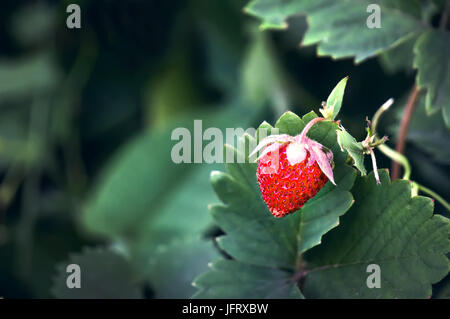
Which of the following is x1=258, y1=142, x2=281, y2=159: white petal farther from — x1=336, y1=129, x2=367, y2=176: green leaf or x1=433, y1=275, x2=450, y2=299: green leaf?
x1=433, y1=275, x2=450, y2=299: green leaf

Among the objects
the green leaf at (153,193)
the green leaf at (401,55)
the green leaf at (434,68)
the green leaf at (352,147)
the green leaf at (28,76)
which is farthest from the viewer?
the green leaf at (28,76)

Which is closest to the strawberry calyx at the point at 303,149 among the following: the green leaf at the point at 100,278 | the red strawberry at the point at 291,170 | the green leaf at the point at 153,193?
the red strawberry at the point at 291,170

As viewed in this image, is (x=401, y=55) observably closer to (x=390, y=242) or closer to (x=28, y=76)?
(x=390, y=242)

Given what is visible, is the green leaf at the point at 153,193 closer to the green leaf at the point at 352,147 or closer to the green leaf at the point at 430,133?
the green leaf at the point at 430,133

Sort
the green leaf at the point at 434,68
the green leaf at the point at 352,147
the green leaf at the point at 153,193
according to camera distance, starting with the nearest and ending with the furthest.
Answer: the green leaf at the point at 352,147 < the green leaf at the point at 434,68 < the green leaf at the point at 153,193

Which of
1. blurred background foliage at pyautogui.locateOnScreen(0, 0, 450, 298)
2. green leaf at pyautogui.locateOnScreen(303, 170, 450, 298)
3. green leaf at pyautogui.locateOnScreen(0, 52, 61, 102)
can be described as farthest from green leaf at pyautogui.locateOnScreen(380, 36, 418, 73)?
green leaf at pyautogui.locateOnScreen(0, 52, 61, 102)

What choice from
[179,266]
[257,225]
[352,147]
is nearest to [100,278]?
[179,266]

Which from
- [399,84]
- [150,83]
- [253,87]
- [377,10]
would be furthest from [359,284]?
[150,83]
